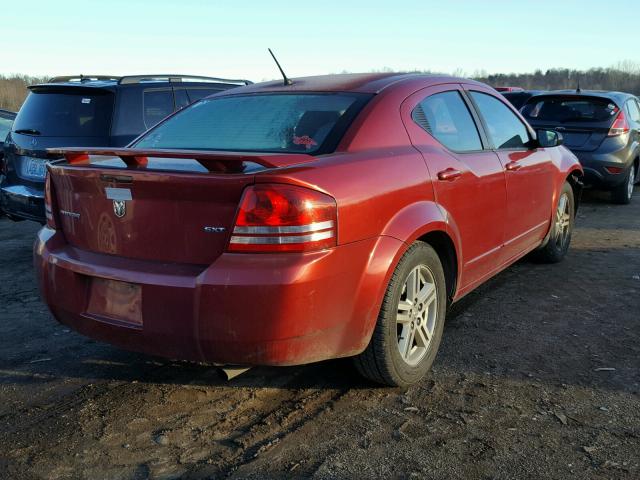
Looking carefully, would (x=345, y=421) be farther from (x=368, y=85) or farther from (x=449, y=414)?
(x=368, y=85)

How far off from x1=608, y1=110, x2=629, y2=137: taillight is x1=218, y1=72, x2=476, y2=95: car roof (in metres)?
5.50

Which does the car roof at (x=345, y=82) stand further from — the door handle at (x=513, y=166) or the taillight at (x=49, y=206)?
the taillight at (x=49, y=206)

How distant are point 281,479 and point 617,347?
239 cm

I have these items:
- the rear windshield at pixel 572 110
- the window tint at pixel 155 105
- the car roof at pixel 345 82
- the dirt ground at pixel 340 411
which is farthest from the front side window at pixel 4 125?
the rear windshield at pixel 572 110

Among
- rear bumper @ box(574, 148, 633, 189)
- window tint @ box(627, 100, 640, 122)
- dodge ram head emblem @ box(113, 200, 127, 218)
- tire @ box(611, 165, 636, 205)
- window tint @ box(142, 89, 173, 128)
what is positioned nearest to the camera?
dodge ram head emblem @ box(113, 200, 127, 218)

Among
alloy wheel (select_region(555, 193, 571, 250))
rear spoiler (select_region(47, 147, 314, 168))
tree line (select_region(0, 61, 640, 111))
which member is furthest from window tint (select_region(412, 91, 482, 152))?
tree line (select_region(0, 61, 640, 111))

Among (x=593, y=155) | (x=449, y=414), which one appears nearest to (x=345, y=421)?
(x=449, y=414)

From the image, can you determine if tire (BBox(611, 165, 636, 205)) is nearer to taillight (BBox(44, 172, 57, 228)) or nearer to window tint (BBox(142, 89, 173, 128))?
window tint (BBox(142, 89, 173, 128))

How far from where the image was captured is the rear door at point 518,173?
441 centimetres

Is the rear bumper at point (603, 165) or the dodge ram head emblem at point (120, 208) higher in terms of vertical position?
the dodge ram head emblem at point (120, 208)

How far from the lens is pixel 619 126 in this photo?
887 centimetres

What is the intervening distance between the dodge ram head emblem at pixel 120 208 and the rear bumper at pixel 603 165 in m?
7.49

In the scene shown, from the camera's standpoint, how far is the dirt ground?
263cm

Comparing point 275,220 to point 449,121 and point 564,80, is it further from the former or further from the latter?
point 564,80
